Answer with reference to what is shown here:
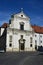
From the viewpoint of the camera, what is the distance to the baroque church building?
45000mm

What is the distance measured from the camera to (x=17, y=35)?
4644 centimetres

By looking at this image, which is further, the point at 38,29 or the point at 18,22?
the point at 38,29

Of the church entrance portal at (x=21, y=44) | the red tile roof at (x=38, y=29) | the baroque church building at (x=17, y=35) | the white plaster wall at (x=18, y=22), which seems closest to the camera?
the baroque church building at (x=17, y=35)

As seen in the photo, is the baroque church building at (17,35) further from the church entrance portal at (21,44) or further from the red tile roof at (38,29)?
the red tile roof at (38,29)

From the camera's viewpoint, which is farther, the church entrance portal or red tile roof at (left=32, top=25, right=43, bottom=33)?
red tile roof at (left=32, top=25, right=43, bottom=33)

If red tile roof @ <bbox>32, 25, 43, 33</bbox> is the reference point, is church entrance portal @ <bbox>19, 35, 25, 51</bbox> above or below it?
below

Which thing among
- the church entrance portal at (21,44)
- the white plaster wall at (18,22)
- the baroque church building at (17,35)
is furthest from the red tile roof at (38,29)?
the church entrance portal at (21,44)

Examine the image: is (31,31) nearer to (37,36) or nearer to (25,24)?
(25,24)

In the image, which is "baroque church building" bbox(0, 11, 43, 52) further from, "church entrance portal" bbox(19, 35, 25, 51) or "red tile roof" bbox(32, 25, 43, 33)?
"red tile roof" bbox(32, 25, 43, 33)

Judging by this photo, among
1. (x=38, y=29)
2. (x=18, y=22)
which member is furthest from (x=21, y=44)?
(x=38, y=29)

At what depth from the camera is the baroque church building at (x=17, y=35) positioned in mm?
45000

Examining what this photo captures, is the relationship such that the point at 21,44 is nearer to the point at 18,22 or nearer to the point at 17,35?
the point at 17,35

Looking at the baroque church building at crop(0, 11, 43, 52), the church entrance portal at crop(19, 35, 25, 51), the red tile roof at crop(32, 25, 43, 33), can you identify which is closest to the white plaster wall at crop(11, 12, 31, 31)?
the baroque church building at crop(0, 11, 43, 52)

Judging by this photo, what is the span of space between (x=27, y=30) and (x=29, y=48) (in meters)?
5.48
